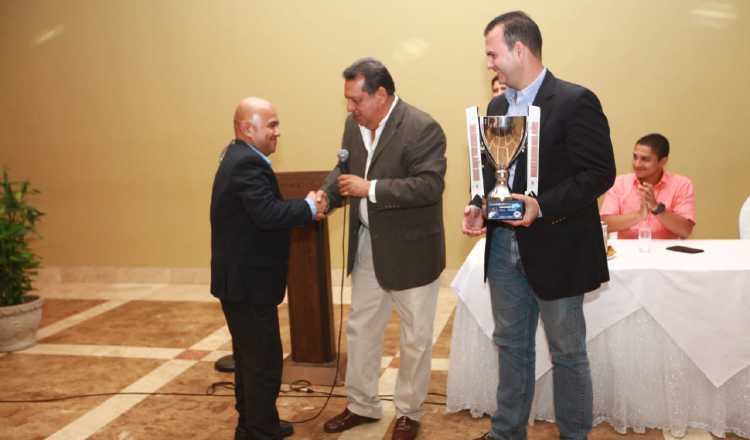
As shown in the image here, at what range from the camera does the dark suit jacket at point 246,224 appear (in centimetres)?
254

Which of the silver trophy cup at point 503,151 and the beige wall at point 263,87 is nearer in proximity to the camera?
the silver trophy cup at point 503,151

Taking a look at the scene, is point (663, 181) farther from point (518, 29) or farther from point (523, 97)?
point (518, 29)

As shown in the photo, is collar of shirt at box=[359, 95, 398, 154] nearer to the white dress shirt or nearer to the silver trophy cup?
Result: the white dress shirt

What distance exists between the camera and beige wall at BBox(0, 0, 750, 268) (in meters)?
5.28

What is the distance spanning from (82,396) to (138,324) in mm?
1448

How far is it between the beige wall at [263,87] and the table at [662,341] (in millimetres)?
2685

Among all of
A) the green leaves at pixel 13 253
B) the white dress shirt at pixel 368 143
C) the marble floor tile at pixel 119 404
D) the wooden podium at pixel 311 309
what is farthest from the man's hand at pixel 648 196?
the green leaves at pixel 13 253

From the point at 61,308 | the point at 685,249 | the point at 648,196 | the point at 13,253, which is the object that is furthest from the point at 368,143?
the point at 61,308

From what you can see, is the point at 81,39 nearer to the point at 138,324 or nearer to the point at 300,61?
the point at 300,61

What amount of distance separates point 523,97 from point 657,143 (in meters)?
1.80

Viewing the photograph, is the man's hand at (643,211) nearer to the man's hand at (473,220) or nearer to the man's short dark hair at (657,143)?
the man's short dark hair at (657,143)

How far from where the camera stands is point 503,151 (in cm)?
220

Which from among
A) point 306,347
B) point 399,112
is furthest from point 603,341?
point 306,347

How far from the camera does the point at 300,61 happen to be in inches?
232
